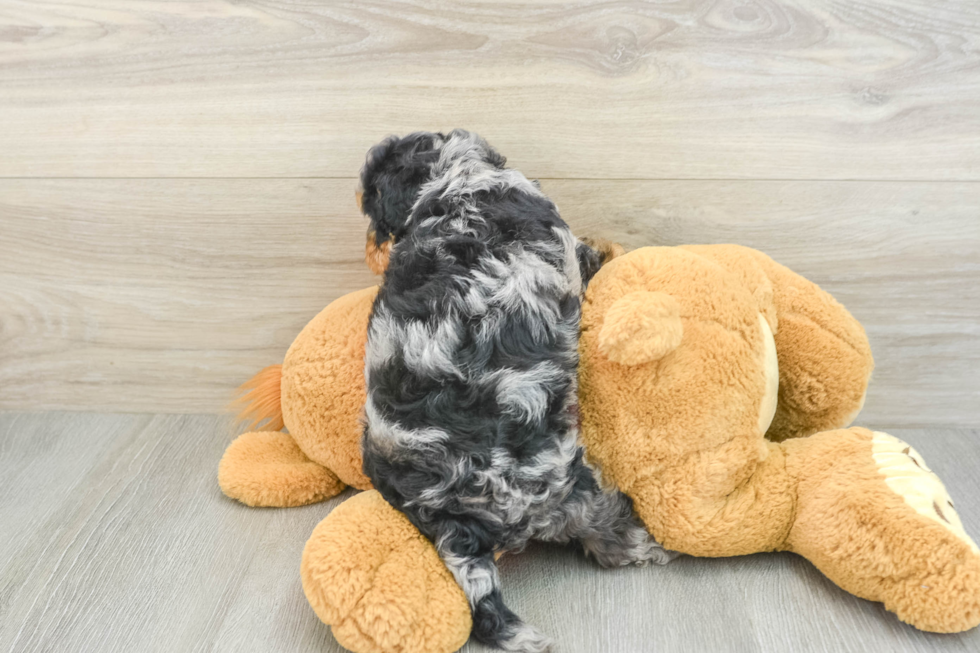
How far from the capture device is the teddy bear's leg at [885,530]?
24.5 inches

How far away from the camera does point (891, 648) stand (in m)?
0.64

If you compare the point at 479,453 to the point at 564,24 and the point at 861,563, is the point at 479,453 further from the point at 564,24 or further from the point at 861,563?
the point at 564,24

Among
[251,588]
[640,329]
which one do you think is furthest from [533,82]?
[251,588]

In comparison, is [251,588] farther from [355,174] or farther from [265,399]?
[355,174]

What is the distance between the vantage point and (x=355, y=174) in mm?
919

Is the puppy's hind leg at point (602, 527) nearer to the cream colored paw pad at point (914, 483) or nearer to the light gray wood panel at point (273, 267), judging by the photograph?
the cream colored paw pad at point (914, 483)

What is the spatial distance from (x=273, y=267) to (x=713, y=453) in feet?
1.98

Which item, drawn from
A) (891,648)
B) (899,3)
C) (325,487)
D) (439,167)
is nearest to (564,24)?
(439,167)

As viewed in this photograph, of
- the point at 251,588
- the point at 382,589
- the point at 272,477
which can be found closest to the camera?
the point at 382,589

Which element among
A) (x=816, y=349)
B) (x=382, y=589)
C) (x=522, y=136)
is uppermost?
(x=522, y=136)

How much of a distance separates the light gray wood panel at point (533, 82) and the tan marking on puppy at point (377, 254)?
19 centimetres

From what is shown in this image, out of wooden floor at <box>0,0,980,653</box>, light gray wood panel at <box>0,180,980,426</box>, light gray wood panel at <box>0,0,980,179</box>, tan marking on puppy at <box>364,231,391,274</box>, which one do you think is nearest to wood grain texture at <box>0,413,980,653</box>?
wooden floor at <box>0,0,980,653</box>

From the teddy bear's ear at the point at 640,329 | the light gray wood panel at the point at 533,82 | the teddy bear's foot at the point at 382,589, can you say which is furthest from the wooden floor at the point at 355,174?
the teddy bear's ear at the point at 640,329

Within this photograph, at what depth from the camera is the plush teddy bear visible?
623 mm
